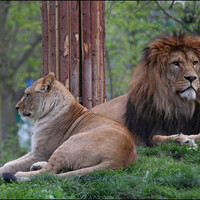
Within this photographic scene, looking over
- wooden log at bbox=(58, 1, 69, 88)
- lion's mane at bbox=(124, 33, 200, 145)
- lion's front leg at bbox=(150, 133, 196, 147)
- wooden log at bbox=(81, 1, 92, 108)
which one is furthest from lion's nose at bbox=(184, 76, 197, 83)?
wooden log at bbox=(58, 1, 69, 88)

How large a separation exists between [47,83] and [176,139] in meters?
1.96

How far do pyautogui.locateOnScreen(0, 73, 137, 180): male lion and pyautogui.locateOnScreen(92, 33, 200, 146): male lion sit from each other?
0.99 meters

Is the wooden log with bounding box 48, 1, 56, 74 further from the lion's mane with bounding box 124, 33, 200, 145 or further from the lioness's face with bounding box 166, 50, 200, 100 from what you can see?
the lioness's face with bounding box 166, 50, 200, 100

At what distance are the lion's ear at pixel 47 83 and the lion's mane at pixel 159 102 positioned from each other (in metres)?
1.38

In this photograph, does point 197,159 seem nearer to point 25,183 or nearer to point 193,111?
point 193,111

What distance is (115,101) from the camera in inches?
304

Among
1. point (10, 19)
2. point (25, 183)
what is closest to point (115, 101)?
point (25, 183)

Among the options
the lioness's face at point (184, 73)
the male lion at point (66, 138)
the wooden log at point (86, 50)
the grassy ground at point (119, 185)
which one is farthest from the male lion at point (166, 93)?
the grassy ground at point (119, 185)

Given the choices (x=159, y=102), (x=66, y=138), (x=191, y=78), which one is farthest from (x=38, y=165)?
(x=191, y=78)

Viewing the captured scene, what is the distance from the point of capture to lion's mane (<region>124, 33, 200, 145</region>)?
654 cm

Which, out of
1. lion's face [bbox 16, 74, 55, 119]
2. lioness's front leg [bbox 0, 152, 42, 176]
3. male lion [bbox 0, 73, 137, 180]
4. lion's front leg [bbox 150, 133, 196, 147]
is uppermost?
lion's face [bbox 16, 74, 55, 119]

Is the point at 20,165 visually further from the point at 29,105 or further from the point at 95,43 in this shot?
the point at 95,43

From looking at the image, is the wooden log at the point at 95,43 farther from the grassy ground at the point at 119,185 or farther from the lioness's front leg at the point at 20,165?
the grassy ground at the point at 119,185

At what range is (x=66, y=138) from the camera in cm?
584
